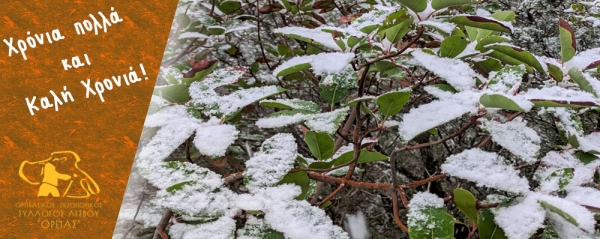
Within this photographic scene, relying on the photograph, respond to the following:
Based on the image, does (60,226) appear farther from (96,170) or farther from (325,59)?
(325,59)

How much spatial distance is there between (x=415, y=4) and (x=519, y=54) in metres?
0.19

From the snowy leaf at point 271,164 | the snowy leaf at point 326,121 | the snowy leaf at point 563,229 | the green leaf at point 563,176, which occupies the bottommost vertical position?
the snowy leaf at point 563,229

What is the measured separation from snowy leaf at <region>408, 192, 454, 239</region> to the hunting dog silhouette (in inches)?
21.6

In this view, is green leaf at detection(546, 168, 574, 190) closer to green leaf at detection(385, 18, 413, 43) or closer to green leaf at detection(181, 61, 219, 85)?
green leaf at detection(385, 18, 413, 43)

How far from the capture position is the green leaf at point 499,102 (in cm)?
49

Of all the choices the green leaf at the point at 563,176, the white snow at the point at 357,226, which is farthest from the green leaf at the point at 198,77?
the white snow at the point at 357,226

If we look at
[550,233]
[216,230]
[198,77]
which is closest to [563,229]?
[550,233]

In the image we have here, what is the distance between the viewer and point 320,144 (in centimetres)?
64

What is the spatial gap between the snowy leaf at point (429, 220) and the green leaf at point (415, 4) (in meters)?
0.28

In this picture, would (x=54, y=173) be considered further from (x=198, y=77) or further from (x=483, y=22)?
(x=483, y=22)

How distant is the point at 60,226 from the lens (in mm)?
702

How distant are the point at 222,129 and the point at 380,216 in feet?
4.23

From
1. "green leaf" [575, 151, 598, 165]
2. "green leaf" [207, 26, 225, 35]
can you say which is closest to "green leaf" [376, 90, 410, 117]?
"green leaf" [575, 151, 598, 165]

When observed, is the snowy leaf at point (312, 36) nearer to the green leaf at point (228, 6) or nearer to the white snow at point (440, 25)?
the white snow at point (440, 25)
